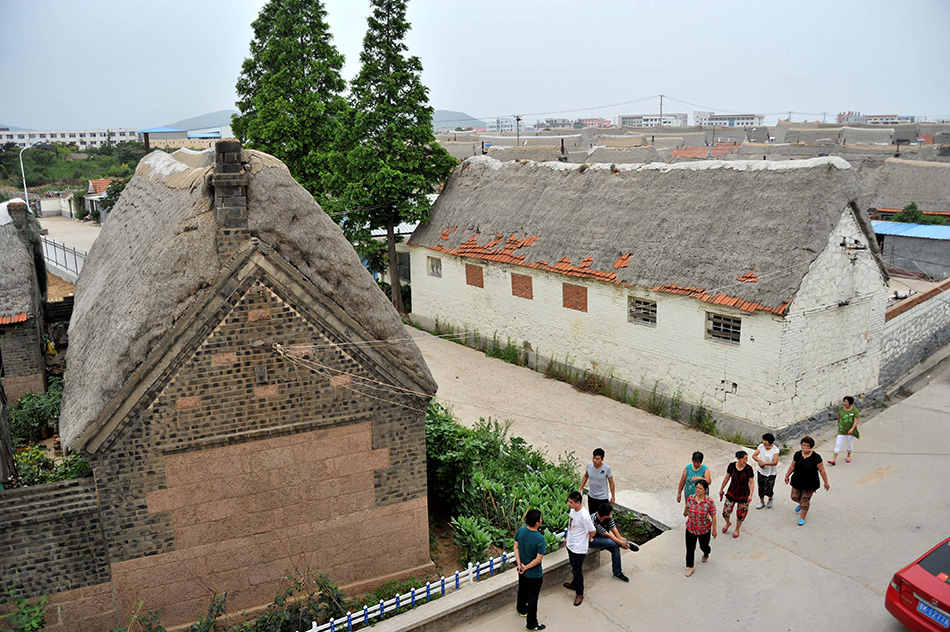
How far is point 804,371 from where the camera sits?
49.0ft

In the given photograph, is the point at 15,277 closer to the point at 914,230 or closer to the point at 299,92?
the point at 299,92

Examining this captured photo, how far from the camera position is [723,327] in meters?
15.5

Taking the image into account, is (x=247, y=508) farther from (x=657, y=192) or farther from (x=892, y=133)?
(x=892, y=133)

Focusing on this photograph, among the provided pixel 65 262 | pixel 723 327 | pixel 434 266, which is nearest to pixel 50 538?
pixel 723 327

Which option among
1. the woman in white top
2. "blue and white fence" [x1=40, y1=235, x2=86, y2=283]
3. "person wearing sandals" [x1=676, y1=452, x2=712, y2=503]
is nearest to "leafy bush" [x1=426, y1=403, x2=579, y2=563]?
"person wearing sandals" [x1=676, y1=452, x2=712, y2=503]

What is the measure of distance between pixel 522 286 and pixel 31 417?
507 inches

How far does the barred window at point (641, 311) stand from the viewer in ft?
56.2

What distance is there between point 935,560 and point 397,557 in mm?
6864

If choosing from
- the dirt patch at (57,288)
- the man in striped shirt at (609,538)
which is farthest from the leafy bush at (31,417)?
the man in striped shirt at (609,538)

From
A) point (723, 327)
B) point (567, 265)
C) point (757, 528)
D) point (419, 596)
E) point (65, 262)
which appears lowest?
point (757, 528)

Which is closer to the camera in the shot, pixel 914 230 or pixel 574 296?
pixel 574 296

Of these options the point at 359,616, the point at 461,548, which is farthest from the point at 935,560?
the point at 359,616

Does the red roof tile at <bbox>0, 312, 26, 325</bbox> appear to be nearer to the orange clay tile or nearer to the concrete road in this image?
the orange clay tile

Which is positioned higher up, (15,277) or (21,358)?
(15,277)
